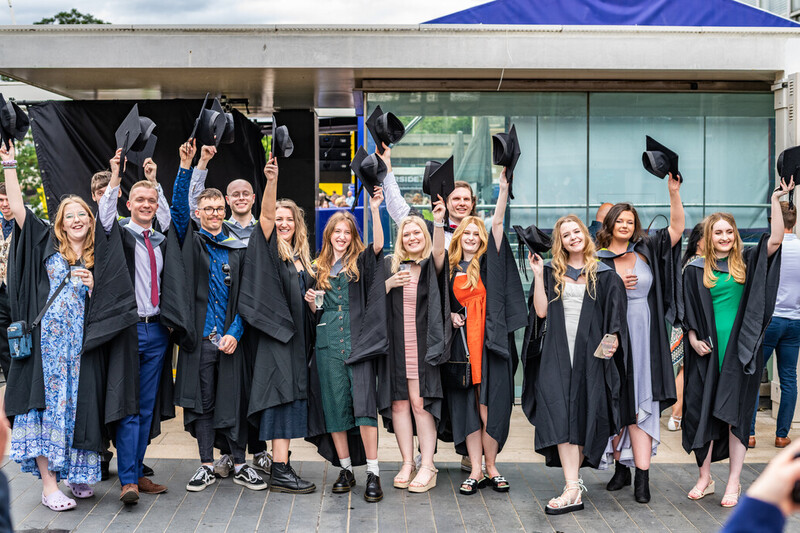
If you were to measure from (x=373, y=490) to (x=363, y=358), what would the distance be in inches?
33.3

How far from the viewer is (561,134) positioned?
312 inches

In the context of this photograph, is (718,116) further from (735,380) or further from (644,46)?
(735,380)

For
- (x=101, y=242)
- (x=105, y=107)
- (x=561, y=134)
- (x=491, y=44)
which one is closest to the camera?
(x=101, y=242)

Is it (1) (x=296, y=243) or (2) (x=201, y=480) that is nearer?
(2) (x=201, y=480)

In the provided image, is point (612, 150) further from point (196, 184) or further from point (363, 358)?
point (196, 184)

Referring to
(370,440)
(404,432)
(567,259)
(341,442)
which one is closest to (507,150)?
(567,259)

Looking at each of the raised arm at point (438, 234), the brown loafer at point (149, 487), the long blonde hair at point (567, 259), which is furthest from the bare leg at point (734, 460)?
the brown loafer at point (149, 487)

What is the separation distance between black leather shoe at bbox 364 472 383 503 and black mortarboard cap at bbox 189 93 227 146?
243cm

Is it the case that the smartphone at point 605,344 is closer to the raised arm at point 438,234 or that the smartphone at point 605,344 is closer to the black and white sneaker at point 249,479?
the raised arm at point 438,234

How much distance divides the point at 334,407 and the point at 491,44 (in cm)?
344

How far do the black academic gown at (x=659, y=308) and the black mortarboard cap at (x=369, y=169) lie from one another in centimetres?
156

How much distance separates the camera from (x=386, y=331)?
5.57m

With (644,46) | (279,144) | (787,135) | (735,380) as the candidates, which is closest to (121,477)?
(279,144)

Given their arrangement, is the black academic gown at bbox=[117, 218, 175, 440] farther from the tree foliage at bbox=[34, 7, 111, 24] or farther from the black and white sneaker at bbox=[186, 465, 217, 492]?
the tree foliage at bbox=[34, 7, 111, 24]
